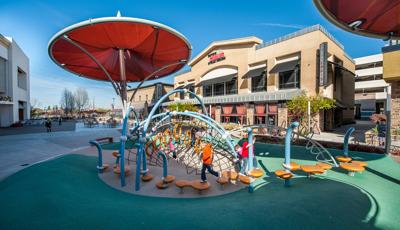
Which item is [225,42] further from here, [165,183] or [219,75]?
[165,183]

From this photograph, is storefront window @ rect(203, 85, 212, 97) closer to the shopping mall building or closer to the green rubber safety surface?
the shopping mall building

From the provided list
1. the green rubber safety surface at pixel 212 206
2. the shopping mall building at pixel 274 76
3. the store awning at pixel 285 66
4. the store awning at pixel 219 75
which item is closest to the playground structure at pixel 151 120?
the green rubber safety surface at pixel 212 206

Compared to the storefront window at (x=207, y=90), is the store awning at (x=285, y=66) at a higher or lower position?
higher

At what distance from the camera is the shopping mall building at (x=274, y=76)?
19297 mm

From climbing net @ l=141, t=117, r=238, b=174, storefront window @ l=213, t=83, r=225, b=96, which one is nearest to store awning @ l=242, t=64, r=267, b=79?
storefront window @ l=213, t=83, r=225, b=96

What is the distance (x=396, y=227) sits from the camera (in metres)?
3.62

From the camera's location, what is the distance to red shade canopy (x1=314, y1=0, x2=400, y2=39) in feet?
17.1

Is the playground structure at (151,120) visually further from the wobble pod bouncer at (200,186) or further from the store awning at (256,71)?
the store awning at (256,71)

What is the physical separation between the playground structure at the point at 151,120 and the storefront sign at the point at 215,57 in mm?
15295

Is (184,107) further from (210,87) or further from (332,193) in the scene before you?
(332,193)

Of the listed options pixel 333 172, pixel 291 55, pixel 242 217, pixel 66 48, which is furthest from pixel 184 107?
pixel 242 217

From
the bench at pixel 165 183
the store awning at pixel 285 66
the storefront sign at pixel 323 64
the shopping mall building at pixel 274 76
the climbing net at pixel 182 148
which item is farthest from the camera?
the store awning at pixel 285 66

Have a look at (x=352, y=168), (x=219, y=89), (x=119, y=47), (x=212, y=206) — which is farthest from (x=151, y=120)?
(x=219, y=89)

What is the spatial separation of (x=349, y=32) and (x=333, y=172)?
5362 millimetres
